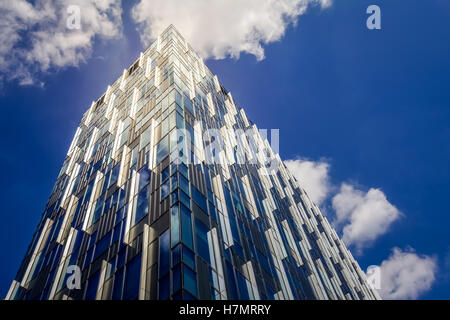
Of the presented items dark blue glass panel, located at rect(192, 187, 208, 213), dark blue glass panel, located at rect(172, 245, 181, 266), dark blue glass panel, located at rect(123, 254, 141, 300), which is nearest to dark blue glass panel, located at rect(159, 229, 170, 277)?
dark blue glass panel, located at rect(172, 245, 181, 266)

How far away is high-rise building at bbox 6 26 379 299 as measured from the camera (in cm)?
1666

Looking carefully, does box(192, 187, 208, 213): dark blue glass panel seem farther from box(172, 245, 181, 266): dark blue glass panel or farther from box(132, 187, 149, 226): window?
box(172, 245, 181, 266): dark blue glass panel

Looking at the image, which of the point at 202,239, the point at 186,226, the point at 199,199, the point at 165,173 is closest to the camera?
the point at 186,226

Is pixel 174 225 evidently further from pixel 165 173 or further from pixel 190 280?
pixel 165 173

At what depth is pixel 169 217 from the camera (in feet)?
58.0

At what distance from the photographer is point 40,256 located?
26188 millimetres

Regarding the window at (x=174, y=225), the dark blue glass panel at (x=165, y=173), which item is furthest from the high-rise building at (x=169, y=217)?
the dark blue glass panel at (x=165, y=173)

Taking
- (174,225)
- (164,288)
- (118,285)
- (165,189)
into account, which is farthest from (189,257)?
(165,189)

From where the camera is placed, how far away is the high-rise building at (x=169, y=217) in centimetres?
1666

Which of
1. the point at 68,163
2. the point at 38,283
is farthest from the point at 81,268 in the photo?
the point at 68,163

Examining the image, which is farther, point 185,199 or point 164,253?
point 185,199

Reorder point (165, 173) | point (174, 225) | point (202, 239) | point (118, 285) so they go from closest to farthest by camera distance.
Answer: point (118, 285) → point (174, 225) → point (202, 239) → point (165, 173)

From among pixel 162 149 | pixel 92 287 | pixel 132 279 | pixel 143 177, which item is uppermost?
pixel 162 149
